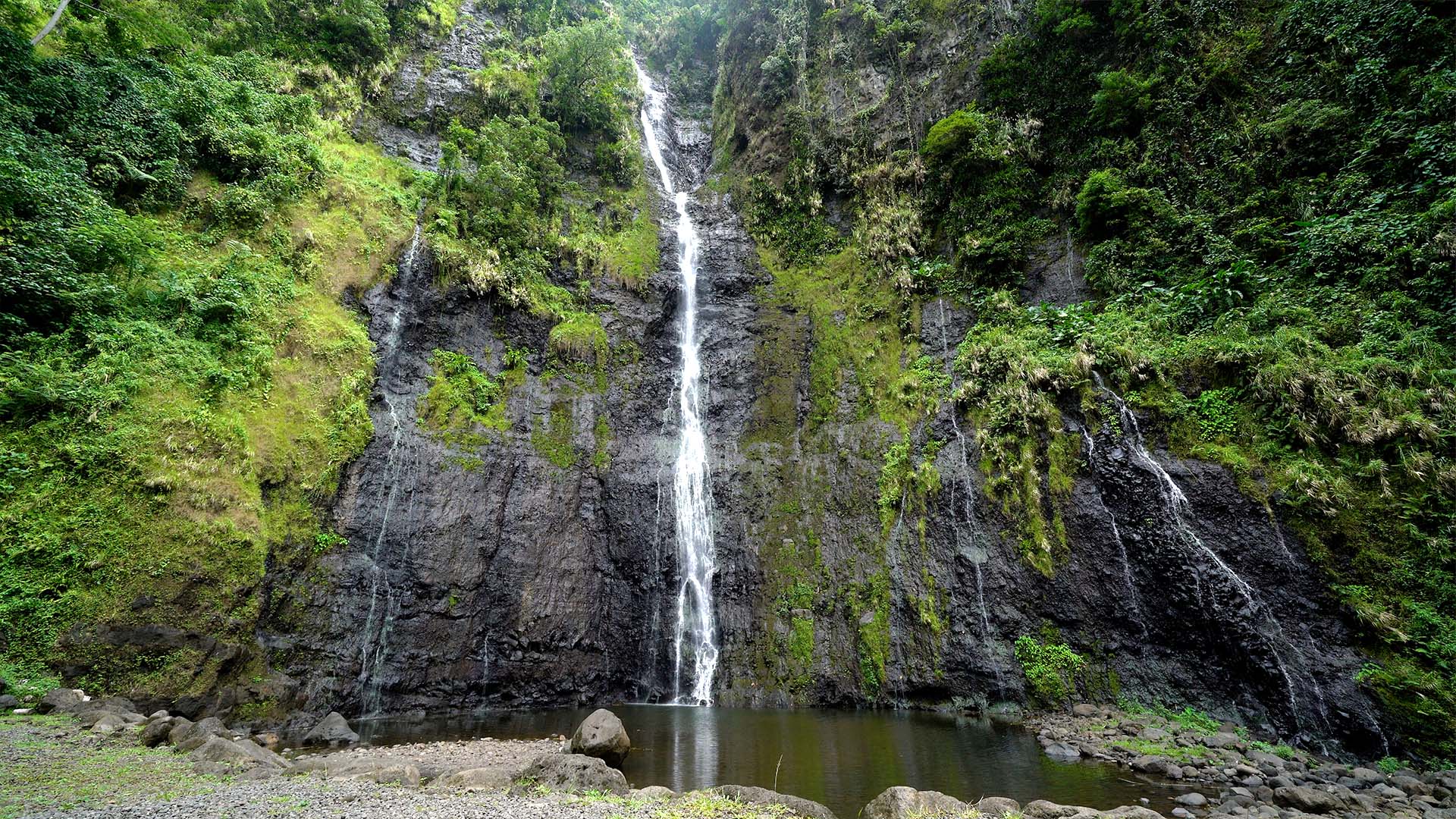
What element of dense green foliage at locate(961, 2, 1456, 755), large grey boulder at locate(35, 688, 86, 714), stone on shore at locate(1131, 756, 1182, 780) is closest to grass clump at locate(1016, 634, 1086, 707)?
stone on shore at locate(1131, 756, 1182, 780)

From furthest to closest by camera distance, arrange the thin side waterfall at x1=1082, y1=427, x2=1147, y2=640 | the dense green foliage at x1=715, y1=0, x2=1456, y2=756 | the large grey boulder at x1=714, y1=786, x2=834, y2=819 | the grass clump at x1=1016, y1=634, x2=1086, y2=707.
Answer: the grass clump at x1=1016, y1=634, x2=1086, y2=707 < the thin side waterfall at x1=1082, y1=427, x2=1147, y2=640 < the dense green foliage at x1=715, y1=0, x2=1456, y2=756 < the large grey boulder at x1=714, y1=786, x2=834, y2=819

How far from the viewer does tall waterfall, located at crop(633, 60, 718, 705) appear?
14.9 metres

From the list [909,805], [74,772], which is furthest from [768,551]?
[74,772]

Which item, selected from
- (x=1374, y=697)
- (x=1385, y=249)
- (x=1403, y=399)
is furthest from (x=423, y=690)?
(x=1385, y=249)

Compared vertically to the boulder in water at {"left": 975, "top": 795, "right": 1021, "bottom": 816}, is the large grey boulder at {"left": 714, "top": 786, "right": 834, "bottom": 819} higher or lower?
higher

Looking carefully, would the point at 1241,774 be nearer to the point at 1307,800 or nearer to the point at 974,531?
the point at 1307,800

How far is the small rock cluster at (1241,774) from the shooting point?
22.5 feet

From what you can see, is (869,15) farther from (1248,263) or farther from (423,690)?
(423,690)

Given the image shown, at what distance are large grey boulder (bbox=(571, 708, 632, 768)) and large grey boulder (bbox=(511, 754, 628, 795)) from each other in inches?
54.7

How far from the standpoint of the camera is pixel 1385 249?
10.4 meters

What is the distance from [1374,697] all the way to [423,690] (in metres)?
16.5

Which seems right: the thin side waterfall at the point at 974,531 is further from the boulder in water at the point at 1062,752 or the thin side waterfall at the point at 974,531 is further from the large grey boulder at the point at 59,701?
the large grey boulder at the point at 59,701

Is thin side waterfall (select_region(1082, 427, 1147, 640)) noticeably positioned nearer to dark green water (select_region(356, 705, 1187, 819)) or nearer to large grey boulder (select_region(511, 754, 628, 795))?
dark green water (select_region(356, 705, 1187, 819))

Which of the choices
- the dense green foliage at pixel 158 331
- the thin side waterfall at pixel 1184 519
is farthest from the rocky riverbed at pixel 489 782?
the dense green foliage at pixel 158 331
